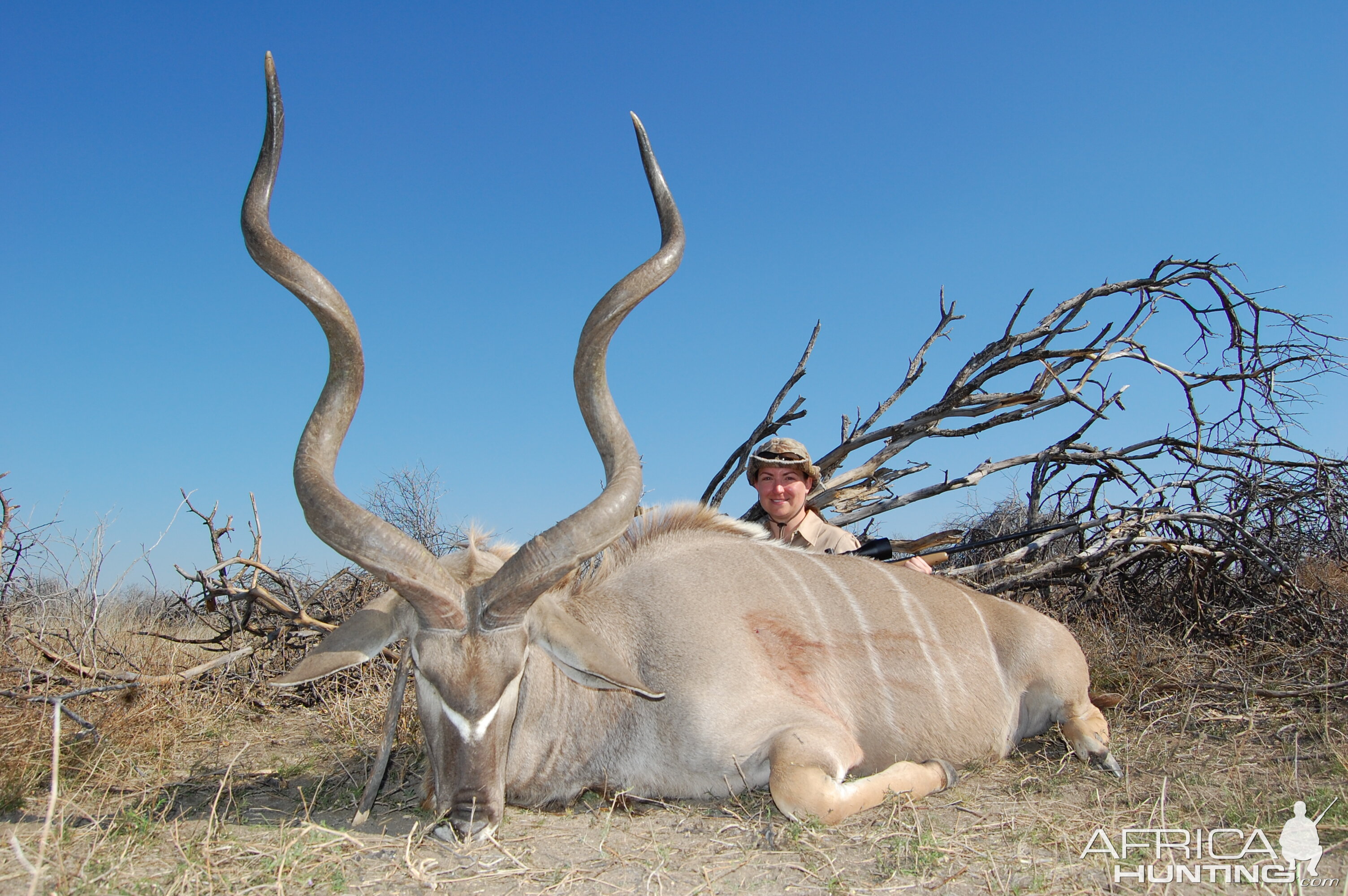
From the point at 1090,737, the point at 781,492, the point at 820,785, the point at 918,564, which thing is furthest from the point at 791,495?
the point at 820,785

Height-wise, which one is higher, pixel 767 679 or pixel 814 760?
pixel 767 679

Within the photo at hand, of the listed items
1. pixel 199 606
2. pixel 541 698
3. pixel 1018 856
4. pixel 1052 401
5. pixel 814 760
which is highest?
pixel 1052 401

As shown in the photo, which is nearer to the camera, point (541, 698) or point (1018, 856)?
point (1018, 856)

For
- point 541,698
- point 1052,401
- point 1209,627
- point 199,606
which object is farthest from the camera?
Answer: point 1052,401

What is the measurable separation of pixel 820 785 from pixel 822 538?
2.32 meters

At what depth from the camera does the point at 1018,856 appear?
2.23m

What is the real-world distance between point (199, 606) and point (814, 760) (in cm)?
336

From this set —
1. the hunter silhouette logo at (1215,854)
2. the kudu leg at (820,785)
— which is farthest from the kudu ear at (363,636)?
the hunter silhouette logo at (1215,854)

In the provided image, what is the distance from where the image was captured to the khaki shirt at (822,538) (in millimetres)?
4617

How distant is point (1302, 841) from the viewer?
2271 mm

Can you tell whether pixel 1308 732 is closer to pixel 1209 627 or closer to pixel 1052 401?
pixel 1209 627

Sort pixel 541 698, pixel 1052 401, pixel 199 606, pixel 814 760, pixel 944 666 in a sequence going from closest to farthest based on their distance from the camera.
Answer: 1. pixel 814 760
2. pixel 541 698
3. pixel 944 666
4. pixel 199 606
5. pixel 1052 401

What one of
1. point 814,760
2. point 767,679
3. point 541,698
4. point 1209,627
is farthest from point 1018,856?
point 1209,627

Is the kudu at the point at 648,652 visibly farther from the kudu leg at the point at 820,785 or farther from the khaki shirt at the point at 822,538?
the khaki shirt at the point at 822,538
